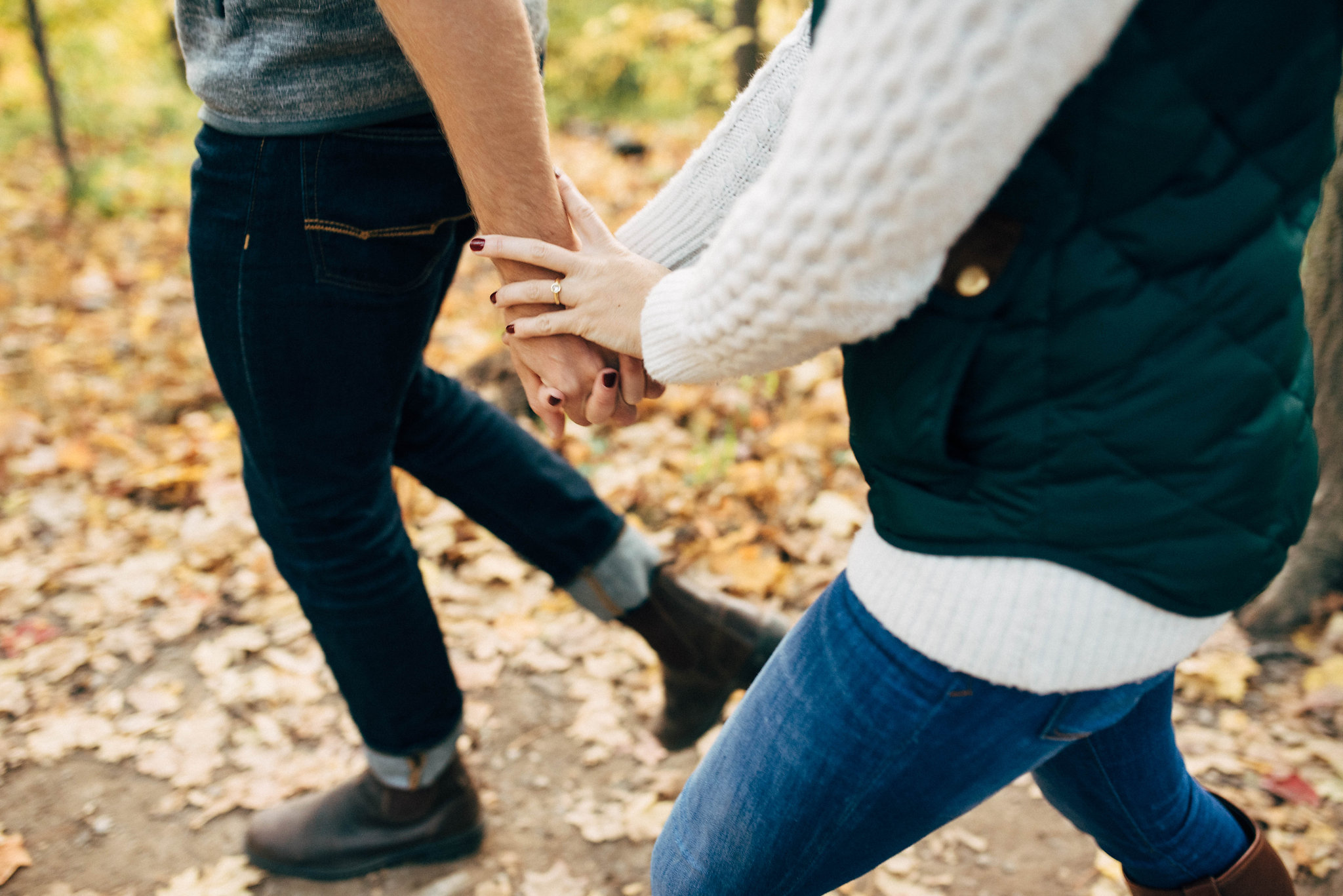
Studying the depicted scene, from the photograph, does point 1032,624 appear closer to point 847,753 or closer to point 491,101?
point 847,753

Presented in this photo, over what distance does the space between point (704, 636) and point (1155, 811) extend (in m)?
1.08

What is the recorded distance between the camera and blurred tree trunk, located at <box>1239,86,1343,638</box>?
2.19m

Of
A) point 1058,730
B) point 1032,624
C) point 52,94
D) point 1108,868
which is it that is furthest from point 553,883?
point 52,94

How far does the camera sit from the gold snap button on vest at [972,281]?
2.50ft

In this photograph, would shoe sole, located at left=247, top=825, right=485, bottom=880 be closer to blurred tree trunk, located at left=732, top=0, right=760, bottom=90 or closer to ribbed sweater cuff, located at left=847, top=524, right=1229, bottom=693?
ribbed sweater cuff, located at left=847, top=524, right=1229, bottom=693

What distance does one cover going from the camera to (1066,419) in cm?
78

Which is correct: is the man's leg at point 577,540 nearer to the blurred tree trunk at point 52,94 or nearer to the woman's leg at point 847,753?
the woman's leg at point 847,753

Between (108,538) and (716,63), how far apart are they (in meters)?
10.8

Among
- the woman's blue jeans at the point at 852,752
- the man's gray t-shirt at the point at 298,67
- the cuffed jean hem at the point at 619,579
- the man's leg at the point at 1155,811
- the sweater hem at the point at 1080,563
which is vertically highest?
the man's gray t-shirt at the point at 298,67

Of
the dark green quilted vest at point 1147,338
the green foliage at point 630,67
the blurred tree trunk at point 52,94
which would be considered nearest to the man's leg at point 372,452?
the dark green quilted vest at point 1147,338

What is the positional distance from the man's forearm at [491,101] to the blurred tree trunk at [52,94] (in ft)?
21.7

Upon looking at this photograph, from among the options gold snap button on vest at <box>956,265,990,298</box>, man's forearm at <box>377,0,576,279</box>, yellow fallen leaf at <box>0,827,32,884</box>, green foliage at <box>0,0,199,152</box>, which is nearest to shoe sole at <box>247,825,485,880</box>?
yellow fallen leaf at <box>0,827,32,884</box>

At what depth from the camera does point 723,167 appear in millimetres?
1282

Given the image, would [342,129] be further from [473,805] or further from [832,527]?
[832,527]
